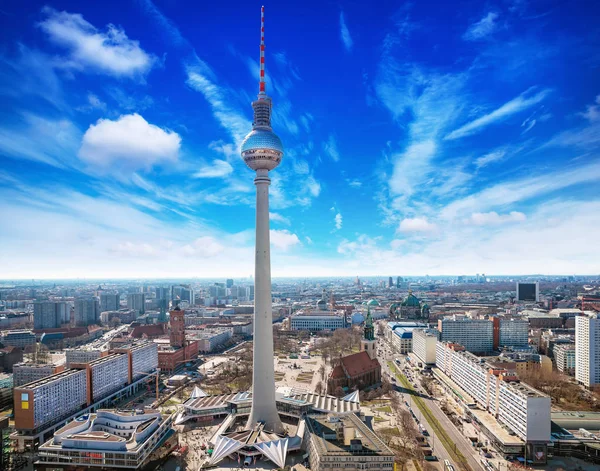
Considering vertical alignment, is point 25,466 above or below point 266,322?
below

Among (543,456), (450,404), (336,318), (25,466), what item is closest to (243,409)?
(25,466)

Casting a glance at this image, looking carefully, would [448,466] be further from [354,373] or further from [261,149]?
[261,149]

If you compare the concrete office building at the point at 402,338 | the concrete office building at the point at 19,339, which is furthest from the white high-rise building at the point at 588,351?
the concrete office building at the point at 19,339

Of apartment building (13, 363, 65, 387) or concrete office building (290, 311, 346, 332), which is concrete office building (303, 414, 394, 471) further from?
concrete office building (290, 311, 346, 332)

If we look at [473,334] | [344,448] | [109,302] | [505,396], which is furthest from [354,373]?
[109,302]

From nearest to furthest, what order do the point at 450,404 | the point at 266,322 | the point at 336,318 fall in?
the point at 266,322, the point at 450,404, the point at 336,318

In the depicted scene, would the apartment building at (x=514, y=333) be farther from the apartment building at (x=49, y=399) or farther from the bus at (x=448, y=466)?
the apartment building at (x=49, y=399)

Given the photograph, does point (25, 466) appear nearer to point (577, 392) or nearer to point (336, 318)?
point (577, 392)
